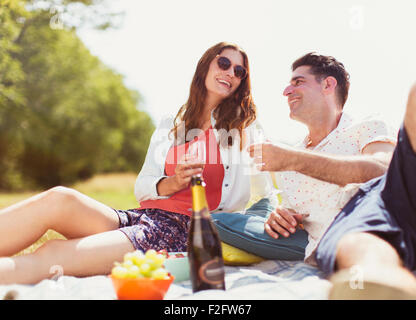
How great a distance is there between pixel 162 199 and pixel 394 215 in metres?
1.59

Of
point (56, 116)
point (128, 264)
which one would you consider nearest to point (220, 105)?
point (128, 264)

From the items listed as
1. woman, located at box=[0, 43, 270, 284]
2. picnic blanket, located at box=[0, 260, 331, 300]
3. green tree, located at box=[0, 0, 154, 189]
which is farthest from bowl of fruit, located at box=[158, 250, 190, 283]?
green tree, located at box=[0, 0, 154, 189]

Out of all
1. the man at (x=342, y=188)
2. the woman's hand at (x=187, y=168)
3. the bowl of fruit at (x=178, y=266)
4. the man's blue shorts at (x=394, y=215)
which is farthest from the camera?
the woman's hand at (x=187, y=168)

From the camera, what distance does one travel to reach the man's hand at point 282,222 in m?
2.59

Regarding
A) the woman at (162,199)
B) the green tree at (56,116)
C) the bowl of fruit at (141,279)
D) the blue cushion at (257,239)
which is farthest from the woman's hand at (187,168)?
the green tree at (56,116)

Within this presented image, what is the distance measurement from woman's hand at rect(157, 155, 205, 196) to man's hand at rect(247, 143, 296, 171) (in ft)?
1.52

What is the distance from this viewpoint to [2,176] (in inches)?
770

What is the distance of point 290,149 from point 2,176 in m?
20.1

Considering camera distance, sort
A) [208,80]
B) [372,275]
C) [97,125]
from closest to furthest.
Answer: [372,275] < [208,80] < [97,125]

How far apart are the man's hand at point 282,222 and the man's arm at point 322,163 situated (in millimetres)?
478

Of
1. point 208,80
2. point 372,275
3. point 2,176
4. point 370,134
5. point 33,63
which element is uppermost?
point 33,63

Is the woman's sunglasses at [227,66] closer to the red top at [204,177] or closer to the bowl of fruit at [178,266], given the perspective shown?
the red top at [204,177]
